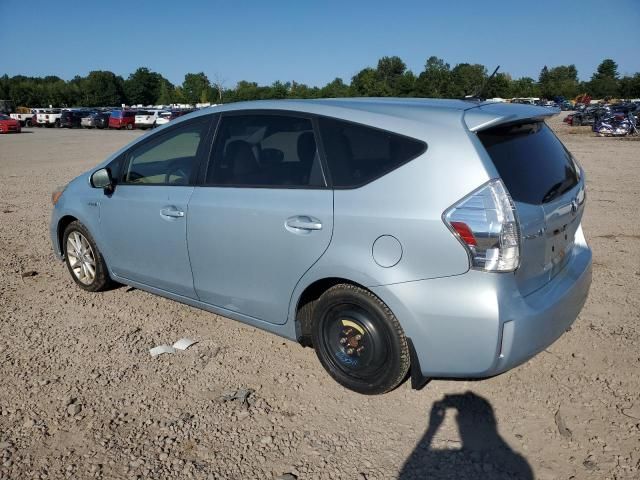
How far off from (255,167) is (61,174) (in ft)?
40.1

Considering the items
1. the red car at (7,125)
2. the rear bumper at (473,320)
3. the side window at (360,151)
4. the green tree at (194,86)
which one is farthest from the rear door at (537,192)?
the green tree at (194,86)

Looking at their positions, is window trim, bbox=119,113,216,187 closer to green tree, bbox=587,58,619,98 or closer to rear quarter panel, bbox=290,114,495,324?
rear quarter panel, bbox=290,114,495,324

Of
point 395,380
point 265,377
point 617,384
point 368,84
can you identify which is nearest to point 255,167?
point 265,377

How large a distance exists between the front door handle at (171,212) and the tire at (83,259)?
114cm

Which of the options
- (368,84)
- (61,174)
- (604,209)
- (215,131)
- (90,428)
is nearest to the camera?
(90,428)

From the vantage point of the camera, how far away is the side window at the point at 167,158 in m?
3.93

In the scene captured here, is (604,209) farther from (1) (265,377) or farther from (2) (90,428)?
(2) (90,428)

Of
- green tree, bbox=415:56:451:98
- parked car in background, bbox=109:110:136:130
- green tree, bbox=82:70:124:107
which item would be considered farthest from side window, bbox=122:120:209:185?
green tree, bbox=82:70:124:107

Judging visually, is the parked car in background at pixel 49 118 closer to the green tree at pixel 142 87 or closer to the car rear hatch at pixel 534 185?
the car rear hatch at pixel 534 185

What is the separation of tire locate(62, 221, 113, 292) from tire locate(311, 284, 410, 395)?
7.84 ft

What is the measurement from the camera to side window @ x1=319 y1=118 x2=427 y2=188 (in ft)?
9.52

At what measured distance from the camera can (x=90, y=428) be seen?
2.99 m

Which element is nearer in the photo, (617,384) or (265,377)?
(617,384)

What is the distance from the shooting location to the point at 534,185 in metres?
2.89
